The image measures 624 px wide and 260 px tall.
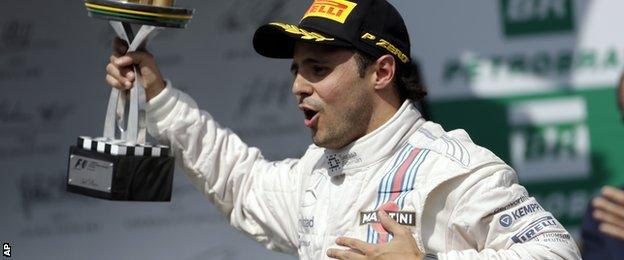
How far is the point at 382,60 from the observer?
355cm

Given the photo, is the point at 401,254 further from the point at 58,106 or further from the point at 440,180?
the point at 58,106

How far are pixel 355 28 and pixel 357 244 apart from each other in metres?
0.58

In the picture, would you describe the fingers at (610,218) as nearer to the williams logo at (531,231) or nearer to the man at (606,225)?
the man at (606,225)

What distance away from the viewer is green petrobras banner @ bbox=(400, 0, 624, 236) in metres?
5.73

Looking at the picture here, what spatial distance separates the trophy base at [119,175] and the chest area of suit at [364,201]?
37 centimetres

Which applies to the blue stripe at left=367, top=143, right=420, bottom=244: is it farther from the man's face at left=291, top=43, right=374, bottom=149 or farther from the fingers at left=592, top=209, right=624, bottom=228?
the fingers at left=592, top=209, right=624, bottom=228

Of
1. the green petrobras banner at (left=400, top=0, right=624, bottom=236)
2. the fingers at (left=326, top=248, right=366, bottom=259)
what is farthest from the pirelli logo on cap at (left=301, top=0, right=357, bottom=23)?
the green petrobras banner at (left=400, top=0, right=624, bottom=236)

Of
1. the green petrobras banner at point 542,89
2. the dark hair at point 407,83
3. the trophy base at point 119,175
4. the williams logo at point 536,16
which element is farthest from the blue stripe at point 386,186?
the williams logo at point 536,16

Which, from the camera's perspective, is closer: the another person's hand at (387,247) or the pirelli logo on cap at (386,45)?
the another person's hand at (387,247)

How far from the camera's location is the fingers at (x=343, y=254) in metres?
3.29

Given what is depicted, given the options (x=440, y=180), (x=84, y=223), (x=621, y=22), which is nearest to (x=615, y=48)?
(x=621, y=22)

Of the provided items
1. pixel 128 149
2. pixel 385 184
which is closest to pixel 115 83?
pixel 128 149

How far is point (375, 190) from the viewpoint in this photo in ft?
11.4

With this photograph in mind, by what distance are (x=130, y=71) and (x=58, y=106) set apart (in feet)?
7.42
